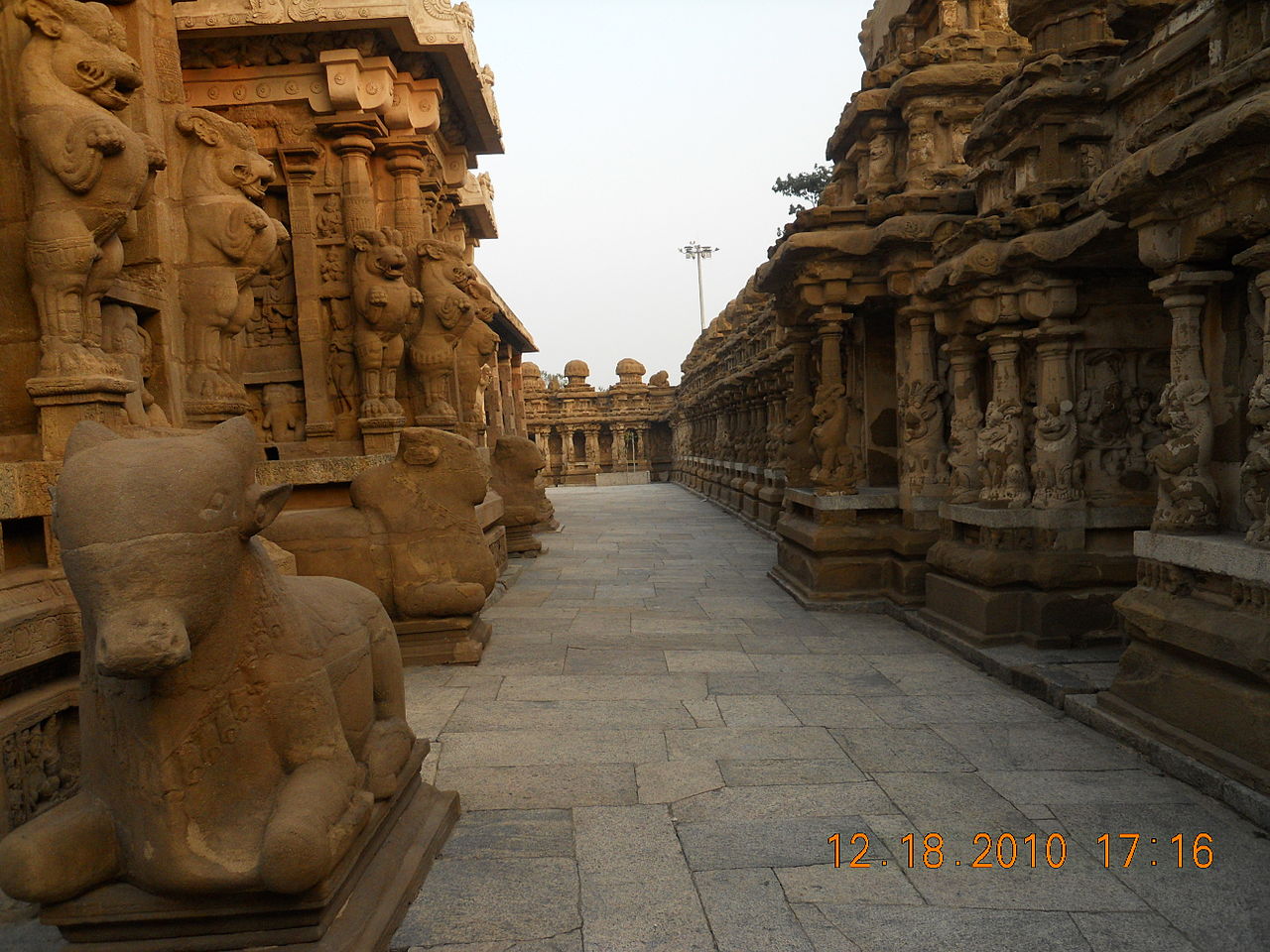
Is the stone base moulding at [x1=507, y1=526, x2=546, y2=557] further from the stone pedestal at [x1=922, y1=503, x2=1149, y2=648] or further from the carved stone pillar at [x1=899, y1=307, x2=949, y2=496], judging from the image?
the stone pedestal at [x1=922, y1=503, x2=1149, y2=648]

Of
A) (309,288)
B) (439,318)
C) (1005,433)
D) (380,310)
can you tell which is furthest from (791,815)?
(309,288)

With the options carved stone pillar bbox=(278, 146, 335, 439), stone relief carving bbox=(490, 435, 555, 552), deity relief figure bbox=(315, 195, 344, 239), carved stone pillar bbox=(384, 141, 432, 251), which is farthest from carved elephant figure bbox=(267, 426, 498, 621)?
stone relief carving bbox=(490, 435, 555, 552)

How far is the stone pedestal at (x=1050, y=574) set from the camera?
5469mm

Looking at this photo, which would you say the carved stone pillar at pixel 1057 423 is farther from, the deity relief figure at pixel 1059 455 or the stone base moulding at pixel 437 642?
the stone base moulding at pixel 437 642

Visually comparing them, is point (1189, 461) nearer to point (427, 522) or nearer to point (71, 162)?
point (427, 522)

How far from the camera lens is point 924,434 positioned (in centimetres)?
721

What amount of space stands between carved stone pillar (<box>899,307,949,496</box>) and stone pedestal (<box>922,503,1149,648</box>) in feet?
4.77

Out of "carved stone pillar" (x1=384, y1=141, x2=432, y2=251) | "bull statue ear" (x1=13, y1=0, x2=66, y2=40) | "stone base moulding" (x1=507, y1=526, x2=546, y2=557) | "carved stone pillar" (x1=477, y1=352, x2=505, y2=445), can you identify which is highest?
"carved stone pillar" (x1=384, y1=141, x2=432, y2=251)

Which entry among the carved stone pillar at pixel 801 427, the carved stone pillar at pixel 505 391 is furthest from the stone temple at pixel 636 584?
the carved stone pillar at pixel 505 391

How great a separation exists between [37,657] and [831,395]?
6.61m

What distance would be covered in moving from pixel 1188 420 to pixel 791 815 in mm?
2654

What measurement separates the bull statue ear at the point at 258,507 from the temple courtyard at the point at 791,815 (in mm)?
1372

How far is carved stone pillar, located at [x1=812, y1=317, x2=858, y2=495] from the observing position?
795 centimetres

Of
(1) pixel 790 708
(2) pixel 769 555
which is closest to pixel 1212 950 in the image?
(1) pixel 790 708
